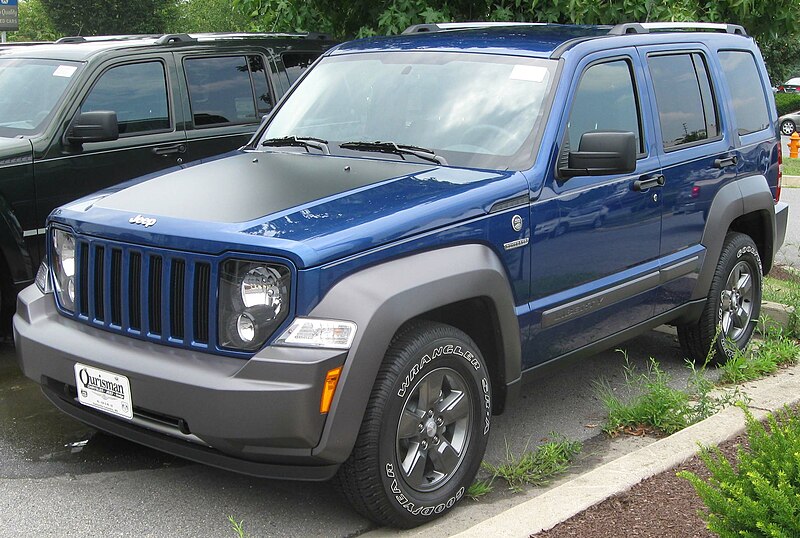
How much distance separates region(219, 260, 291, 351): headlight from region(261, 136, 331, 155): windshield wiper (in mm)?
1455

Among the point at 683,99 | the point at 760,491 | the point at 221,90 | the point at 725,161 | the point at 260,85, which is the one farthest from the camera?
the point at 260,85

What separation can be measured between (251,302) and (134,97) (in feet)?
12.4

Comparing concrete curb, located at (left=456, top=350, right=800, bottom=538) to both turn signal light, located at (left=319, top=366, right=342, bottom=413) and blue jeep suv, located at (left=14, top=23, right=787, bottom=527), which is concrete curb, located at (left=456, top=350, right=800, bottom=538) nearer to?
blue jeep suv, located at (left=14, top=23, right=787, bottom=527)

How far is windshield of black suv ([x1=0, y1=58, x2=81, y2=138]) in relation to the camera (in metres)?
6.58

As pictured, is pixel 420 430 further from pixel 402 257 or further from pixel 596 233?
pixel 596 233

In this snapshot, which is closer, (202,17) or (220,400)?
(220,400)

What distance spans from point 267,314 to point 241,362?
20 centimetres

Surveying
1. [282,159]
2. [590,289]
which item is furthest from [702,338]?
[282,159]

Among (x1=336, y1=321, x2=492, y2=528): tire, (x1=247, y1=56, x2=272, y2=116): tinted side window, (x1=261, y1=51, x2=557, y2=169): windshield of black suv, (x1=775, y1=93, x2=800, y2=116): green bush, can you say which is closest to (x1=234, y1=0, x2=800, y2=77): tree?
(x1=247, y1=56, x2=272, y2=116): tinted side window

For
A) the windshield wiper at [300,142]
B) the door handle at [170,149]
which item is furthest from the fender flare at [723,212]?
the door handle at [170,149]

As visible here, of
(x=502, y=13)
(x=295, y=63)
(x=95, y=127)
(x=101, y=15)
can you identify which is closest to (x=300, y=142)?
(x=95, y=127)

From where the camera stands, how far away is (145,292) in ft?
12.8

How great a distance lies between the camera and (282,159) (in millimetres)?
5008

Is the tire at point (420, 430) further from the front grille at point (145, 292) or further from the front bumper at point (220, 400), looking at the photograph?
the front grille at point (145, 292)
